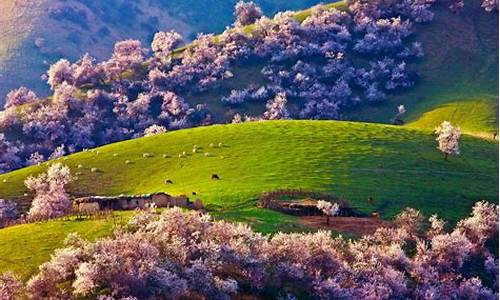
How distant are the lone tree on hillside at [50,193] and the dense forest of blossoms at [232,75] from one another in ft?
153

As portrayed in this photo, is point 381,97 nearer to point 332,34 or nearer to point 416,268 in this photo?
point 332,34

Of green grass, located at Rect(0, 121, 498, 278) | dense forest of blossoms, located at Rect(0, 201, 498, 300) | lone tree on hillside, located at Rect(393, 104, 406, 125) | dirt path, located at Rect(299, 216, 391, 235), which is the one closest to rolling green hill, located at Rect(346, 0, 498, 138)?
lone tree on hillside, located at Rect(393, 104, 406, 125)

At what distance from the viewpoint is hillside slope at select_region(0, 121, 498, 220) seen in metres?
85.6

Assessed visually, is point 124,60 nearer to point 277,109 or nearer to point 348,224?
point 277,109

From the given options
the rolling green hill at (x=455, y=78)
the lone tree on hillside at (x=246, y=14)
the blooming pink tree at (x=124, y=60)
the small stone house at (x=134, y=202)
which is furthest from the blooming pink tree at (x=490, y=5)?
the small stone house at (x=134, y=202)

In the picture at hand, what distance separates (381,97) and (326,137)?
202 feet

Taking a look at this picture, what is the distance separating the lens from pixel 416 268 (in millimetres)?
67250

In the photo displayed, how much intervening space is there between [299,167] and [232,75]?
78.8m

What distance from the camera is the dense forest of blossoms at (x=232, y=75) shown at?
5846 inches

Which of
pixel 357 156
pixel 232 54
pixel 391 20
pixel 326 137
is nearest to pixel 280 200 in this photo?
pixel 357 156

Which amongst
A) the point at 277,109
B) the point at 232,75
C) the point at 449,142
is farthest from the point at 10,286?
the point at 232,75

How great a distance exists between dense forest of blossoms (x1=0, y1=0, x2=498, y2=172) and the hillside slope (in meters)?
41.1

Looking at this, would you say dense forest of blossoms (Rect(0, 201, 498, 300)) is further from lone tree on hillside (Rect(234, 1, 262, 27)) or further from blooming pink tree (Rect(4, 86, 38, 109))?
lone tree on hillside (Rect(234, 1, 262, 27))

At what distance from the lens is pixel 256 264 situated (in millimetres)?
57469
